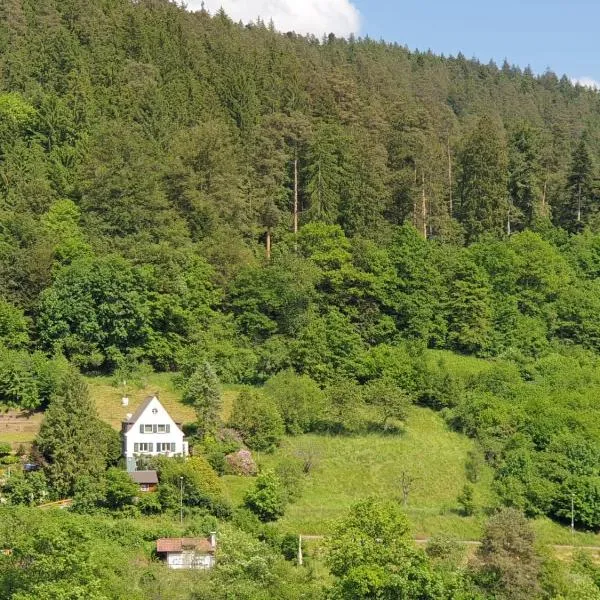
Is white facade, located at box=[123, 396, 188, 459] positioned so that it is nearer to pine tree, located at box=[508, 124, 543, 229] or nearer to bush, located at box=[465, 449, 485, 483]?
bush, located at box=[465, 449, 485, 483]

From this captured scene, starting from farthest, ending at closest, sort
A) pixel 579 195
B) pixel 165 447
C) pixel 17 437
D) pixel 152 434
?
pixel 579 195 → pixel 17 437 → pixel 165 447 → pixel 152 434

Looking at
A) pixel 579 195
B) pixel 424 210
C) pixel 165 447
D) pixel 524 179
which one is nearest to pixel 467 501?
pixel 165 447

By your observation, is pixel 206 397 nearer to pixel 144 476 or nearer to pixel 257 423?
pixel 257 423

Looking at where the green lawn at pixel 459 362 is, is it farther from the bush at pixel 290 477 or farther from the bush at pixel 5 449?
the bush at pixel 5 449

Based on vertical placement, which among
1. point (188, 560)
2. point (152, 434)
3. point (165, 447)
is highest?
point (152, 434)

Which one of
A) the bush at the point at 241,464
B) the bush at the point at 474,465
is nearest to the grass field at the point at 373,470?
the bush at the point at 474,465

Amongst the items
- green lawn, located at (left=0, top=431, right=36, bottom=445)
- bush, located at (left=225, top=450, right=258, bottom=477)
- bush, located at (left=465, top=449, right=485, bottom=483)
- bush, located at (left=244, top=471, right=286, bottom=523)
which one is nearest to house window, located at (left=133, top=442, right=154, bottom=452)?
bush, located at (left=225, top=450, right=258, bottom=477)

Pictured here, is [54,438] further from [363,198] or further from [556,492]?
[363,198]
